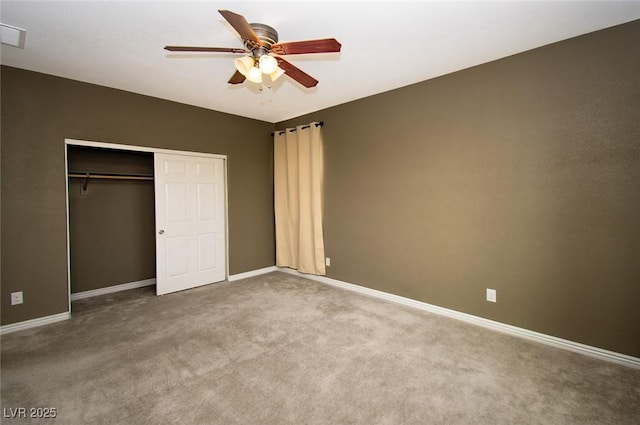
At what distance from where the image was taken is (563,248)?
261 centimetres

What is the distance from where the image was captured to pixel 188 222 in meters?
4.43

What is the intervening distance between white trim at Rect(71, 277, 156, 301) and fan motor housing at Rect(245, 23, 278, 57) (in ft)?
13.2

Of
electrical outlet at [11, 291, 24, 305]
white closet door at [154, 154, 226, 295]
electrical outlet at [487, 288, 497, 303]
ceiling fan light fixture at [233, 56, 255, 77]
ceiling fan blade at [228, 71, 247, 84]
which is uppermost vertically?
ceiling fan blade at [228, 71, 247, 84]

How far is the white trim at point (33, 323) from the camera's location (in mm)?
3005

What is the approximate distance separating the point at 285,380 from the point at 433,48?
3.06 metres

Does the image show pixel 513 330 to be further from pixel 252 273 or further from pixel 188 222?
pixel 188 222

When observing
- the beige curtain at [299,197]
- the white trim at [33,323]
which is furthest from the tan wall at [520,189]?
the white trim at [33,323]

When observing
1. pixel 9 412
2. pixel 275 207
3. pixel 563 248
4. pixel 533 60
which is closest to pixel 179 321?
pixel 9 412

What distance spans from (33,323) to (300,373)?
299 cm

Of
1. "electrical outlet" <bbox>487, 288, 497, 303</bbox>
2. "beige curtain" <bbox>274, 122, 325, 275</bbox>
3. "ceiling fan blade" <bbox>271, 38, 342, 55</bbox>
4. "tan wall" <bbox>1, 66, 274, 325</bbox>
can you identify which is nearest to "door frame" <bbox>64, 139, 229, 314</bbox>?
"tan wall" <bbox>1, 66, 274, 325</bbox>

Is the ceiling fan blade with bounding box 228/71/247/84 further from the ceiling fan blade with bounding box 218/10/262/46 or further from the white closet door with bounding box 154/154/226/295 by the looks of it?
the white closet door with bounding box 154/154/226/295

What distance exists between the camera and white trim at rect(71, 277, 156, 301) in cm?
401

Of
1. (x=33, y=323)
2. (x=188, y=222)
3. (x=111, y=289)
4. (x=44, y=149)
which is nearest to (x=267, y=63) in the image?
(x=44, y=149)

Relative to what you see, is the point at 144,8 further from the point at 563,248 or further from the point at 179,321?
the point at 563,248
